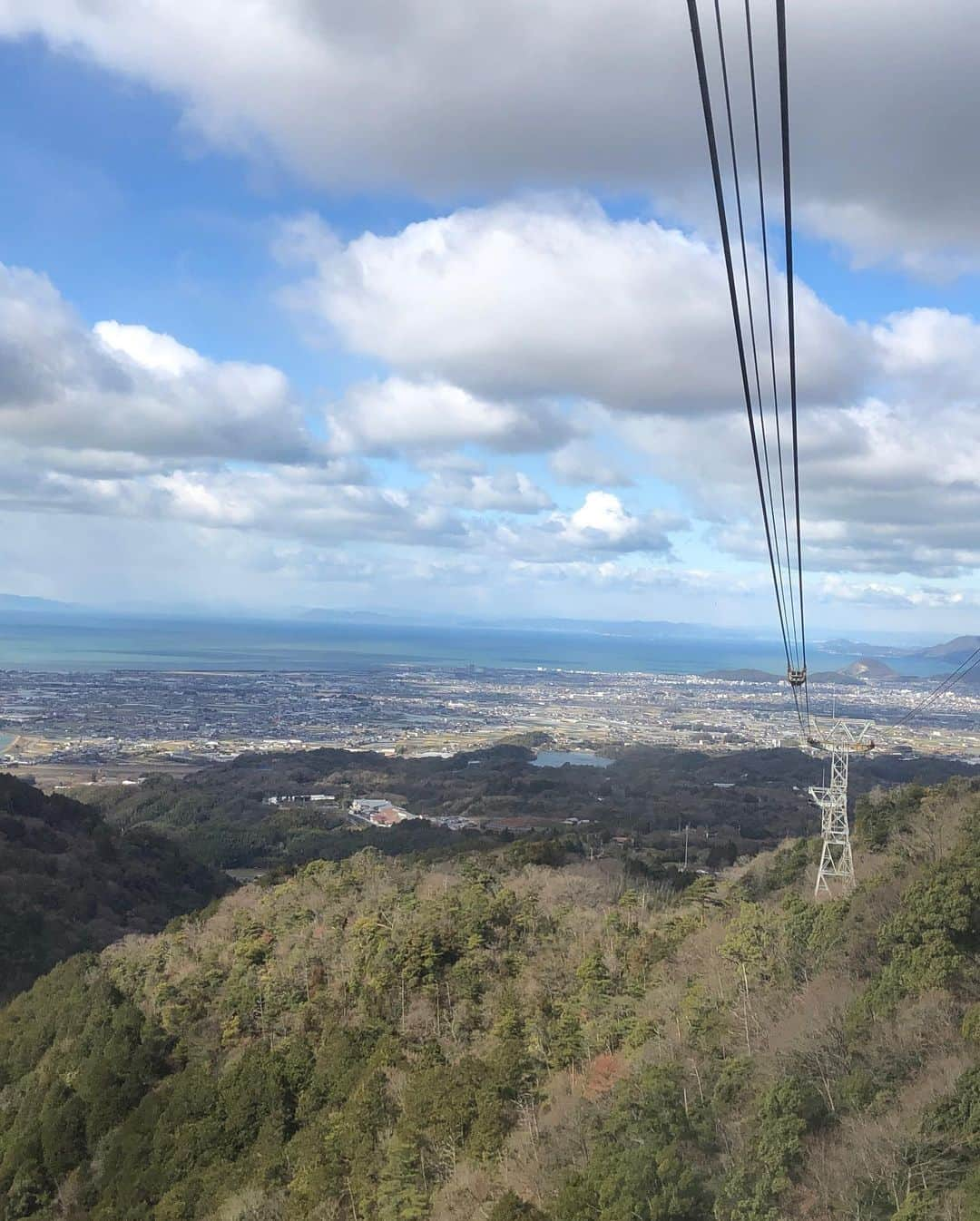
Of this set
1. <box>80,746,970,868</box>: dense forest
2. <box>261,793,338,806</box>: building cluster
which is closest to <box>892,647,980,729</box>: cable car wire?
<box>80,746,970,868</box>: dense forest

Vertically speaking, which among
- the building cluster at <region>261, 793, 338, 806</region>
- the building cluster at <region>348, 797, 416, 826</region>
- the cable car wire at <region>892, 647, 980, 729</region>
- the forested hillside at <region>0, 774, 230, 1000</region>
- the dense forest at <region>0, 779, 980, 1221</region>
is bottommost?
the building cluster at <region>261, 793, 338, 806</region>

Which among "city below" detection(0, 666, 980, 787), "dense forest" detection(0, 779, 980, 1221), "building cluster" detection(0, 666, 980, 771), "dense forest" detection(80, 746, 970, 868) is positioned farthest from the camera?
"building cluster" detection(0, 666, 980, 771)

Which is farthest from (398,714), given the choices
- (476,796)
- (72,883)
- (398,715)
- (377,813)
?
(72,883)

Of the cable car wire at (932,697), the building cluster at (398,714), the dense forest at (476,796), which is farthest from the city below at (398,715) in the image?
the dense forest at (476,796)

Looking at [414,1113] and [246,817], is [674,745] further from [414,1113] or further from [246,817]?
[414,1113]

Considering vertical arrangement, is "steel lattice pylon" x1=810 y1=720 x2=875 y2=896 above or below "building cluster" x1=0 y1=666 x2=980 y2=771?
above

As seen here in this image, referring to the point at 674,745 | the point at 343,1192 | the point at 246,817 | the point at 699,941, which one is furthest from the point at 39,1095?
the point at 674,745

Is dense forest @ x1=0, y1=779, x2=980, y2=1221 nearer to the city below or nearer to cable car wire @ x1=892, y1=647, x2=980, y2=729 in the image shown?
the city below

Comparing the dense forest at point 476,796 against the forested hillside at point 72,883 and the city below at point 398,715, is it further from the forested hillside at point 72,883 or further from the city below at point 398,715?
the city below at point 398,715
